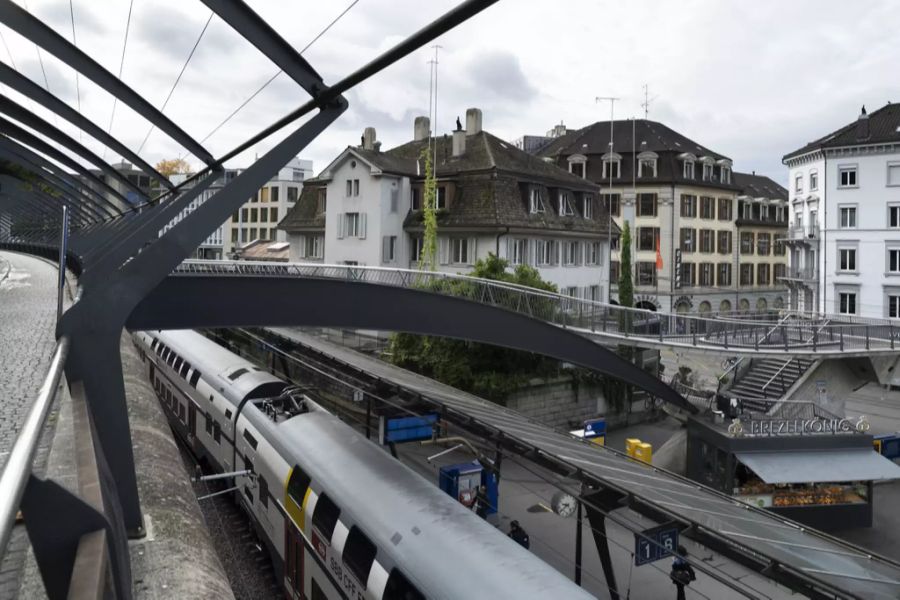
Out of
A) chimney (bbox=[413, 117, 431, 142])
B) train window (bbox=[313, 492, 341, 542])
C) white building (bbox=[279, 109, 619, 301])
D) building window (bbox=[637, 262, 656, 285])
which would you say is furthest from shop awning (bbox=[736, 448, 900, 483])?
building window (bbox=[637, 262, 656, 285])

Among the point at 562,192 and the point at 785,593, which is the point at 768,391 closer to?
the point at 785,593

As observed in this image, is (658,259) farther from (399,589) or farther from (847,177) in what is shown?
(399,589)

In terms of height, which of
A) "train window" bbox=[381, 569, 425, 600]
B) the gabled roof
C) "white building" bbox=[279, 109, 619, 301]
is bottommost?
"train window" bbox=[381, 569, 425, 600]

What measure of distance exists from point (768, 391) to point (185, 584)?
90.3 feet

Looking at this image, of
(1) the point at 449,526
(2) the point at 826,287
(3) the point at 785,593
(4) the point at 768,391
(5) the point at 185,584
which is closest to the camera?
(5) the point at 185,584

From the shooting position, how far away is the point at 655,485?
11.9 m

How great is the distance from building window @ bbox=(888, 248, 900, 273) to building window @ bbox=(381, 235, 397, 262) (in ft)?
100

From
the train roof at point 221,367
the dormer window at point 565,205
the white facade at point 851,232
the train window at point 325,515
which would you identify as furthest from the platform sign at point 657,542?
the white facade at point 851,232

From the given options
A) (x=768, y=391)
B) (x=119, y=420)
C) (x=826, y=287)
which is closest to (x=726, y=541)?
(x=119, y=420)

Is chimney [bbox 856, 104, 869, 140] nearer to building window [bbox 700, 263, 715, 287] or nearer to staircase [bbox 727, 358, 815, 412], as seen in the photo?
building window [bbox 700, 263, 715, 287]

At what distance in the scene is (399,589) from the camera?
7594 millimetres

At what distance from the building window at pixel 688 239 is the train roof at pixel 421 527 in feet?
164

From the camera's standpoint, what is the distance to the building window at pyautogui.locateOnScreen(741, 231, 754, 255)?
62.8 m

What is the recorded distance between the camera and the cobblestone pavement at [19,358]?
3.14 metres
